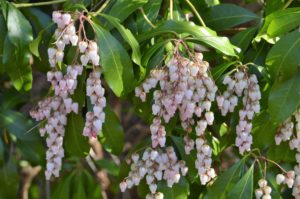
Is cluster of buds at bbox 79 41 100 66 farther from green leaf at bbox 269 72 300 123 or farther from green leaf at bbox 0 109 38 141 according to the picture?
green leaf at bbox 0 109 38 141

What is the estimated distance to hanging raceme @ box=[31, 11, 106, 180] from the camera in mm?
1779

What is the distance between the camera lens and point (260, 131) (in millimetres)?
2068

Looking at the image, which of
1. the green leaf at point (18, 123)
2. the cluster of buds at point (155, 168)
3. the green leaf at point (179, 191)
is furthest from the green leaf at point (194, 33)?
the green leaf at point (18, 123)

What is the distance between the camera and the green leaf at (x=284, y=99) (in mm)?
1884

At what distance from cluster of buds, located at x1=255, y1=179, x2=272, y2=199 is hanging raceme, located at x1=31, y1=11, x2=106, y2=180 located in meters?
0.50

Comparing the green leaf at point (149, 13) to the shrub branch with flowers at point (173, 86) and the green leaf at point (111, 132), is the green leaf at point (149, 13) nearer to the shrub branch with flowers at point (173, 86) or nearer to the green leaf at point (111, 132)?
the shrub branch with flowers at point (173, 86)

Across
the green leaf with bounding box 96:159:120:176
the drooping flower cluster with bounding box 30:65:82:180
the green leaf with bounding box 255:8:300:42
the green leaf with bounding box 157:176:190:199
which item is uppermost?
the green leaf with bounding box 255:8:300:42

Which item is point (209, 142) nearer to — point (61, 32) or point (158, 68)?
point (158, 68)

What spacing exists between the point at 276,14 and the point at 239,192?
53cm

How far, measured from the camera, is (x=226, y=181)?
2104mm

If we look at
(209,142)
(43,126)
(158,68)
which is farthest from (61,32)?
(209,142)

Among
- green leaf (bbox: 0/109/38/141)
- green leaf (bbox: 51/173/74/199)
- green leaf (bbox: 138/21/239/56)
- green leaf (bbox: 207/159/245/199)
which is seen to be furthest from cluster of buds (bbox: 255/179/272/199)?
green leaf (bbox: 51/173/74/199)

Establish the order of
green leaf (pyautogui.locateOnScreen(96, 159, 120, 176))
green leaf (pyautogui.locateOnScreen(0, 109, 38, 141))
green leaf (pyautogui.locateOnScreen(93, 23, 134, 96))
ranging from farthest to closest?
green leaf (pyautogui.locateOnScreen(96, 159, 120, 176)) → green leaf (pyautogui.locateOnScreen(0, 109, 38, 141)) → green leaf (pyautogui.locateOnScreen(93, 23, 134, 96))

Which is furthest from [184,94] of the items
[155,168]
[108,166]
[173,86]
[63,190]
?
[108,166]
